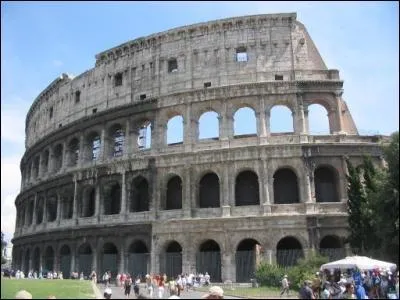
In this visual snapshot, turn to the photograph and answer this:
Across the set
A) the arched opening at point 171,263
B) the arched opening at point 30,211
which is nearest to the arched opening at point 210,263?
the arched opening at point 171,263

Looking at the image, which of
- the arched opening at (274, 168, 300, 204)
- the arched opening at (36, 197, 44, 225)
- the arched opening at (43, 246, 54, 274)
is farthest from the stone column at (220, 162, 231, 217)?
the arched opening at (36, 197, 44, 225)

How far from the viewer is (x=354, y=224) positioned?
2303 centimetres

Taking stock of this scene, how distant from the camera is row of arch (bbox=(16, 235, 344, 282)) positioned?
25.6m

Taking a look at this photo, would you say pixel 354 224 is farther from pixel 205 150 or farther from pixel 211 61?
pixel 211 61

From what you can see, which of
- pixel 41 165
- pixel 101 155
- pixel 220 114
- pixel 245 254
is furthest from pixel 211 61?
pixel 41 165

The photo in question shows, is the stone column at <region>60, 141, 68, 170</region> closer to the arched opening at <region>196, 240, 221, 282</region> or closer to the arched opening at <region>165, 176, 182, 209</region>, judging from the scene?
the arched opening at <region>165, 176, 182, 209</region>

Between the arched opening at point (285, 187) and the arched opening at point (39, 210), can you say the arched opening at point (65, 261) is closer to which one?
the arched opening at point (39, 210)

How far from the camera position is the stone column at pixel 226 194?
26.5m

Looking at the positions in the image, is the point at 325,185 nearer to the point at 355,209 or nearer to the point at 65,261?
the point at 355,209

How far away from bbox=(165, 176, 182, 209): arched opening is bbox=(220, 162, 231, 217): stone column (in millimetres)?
3484

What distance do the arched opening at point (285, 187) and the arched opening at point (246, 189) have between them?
1228 millimetres

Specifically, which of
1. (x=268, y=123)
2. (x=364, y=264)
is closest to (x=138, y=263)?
(x=268, y=123)

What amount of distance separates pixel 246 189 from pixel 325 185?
481cm

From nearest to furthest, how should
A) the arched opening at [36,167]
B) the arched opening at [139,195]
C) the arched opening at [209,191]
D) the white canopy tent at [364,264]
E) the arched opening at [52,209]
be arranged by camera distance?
the white canopy tent at [364,264] < the arched opening at [209,191] < the arched opening at [139,195] < the arched opening at [52,209] < the arched opening at [36,167]
